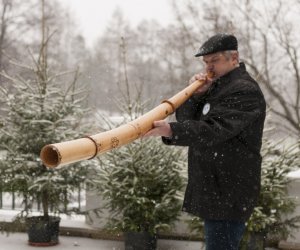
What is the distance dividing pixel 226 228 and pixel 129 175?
317 cm

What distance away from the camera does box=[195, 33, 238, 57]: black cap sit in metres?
2.56

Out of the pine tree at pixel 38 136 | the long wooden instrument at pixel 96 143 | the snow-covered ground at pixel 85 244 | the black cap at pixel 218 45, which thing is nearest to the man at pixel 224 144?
the black cap at pixel 218 45

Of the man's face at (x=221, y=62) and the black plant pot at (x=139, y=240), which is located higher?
the man's face at (x=221, y=62)

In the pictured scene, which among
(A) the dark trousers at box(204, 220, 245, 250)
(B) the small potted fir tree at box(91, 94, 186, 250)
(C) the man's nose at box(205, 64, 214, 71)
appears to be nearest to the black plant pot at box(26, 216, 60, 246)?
(B) the small potted fir tree at box(91, 94, 186, 250)

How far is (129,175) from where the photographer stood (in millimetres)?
5652

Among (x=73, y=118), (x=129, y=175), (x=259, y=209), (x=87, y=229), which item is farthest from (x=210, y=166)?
(x=87, y=229)

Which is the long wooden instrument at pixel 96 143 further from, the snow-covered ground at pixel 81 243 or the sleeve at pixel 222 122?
the snow-covered ground at pixel 81 243

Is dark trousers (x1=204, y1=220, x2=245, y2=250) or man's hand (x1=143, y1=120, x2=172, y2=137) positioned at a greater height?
man's hand (x1=143, y1=120, x2=172, y2=137)

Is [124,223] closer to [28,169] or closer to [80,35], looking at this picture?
[28,169]

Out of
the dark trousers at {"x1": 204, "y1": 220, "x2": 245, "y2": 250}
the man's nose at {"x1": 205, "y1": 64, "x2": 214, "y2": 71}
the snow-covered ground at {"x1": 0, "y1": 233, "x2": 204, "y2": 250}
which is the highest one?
the man's nose at {"x1": 205, "y1": 64, "x2": 214, "y2": 71}

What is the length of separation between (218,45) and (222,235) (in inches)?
36.6

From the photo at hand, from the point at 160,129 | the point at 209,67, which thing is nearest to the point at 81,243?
the point at 209,67

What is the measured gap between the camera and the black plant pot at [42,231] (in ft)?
19.5

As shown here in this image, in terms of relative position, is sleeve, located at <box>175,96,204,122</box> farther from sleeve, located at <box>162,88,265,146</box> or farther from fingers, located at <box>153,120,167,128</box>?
fingers, located at <box>153,120,167,128</box>
